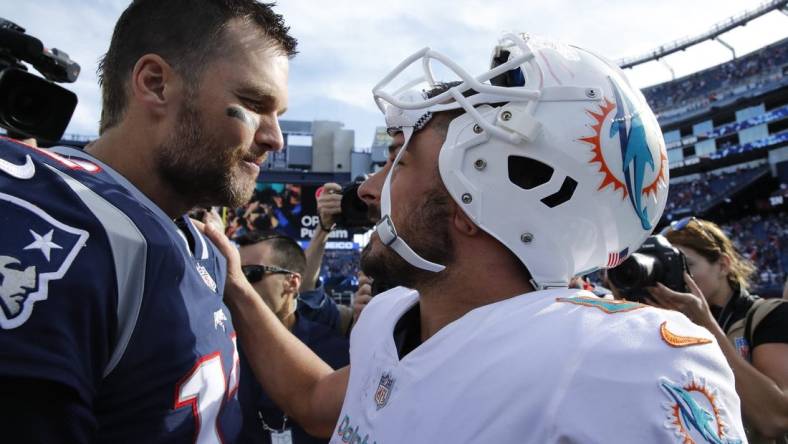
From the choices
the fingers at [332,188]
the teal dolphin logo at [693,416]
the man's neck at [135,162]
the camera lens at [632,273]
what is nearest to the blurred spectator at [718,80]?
the camera lens at [632,273]

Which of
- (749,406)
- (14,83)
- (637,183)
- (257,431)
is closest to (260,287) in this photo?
(257,431)

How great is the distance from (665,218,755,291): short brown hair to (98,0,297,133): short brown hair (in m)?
2.71

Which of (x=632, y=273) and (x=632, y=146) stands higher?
(x=632, y=146)

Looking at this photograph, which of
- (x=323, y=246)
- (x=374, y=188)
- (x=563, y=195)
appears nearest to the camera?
(x=563, y=195)

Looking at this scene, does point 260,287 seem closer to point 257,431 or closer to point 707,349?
point 257,431

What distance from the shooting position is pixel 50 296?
3.33 ft

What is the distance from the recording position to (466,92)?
170 centimetres

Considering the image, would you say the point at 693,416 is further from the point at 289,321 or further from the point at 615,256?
the point at 289,321

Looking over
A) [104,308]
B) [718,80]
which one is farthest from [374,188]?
[718,80]

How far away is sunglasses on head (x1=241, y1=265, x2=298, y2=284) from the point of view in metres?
3.32

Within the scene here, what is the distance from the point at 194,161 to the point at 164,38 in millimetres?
437

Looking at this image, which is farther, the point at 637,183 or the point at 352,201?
the point at 352,201

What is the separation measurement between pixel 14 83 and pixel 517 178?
153 cm

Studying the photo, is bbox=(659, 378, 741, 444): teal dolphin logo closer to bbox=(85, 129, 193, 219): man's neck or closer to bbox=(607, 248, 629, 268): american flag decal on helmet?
bbox=(607, 248, 629, 268): american flag decal on helmet
